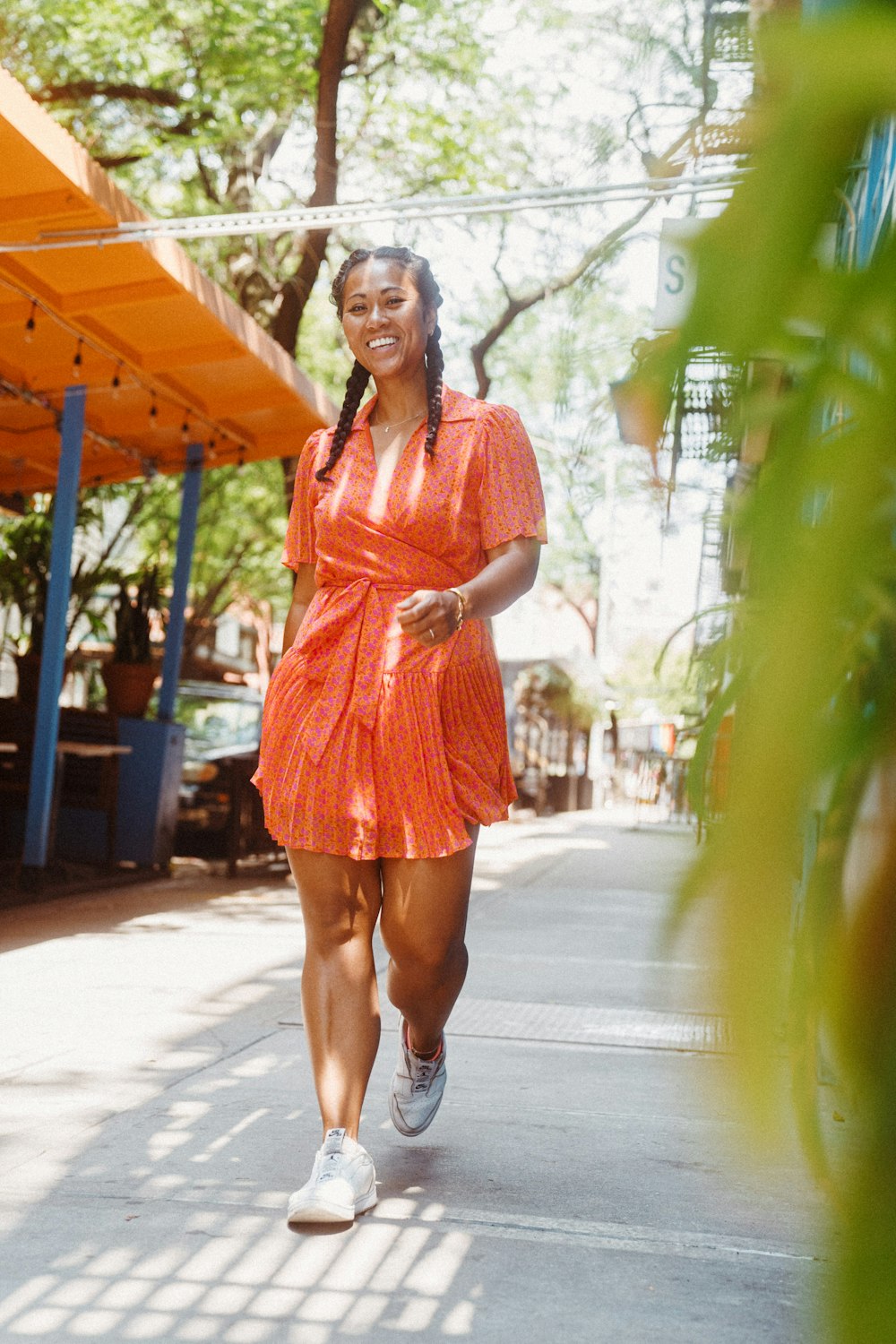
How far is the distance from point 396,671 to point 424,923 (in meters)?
0.52

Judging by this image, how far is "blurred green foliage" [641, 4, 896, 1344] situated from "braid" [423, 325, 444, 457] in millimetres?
2842

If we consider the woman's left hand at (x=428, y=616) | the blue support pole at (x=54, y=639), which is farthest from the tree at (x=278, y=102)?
the woman's left hand at (x=428, y=616)

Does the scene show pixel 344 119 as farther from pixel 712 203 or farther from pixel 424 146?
pixel 712 203

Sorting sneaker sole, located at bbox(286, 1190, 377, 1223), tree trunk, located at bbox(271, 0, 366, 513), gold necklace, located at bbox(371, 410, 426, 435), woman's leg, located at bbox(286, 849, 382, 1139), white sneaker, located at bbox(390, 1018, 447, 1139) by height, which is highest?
tree trunk, located at bbox(271, 0, 366, 513)

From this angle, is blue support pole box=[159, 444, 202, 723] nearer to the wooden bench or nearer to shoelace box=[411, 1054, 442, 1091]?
the wooden bench

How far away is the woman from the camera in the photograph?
3.08 meters

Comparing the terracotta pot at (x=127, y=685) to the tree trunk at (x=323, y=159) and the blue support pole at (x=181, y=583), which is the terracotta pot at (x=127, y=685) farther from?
the tree trunk at (x=323, y=159)

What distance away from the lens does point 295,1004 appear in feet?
A: 18.4

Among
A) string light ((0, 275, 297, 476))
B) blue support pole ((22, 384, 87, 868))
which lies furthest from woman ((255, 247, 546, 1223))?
blue support pole ((22, 384, 87, 868))

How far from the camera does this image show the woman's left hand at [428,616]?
102 inches

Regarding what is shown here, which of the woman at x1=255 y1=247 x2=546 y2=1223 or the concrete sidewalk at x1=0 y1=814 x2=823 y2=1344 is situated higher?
the woman at x1=255 y1=247 x2=546 y2=1223

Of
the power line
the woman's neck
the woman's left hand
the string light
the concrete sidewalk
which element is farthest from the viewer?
the string light

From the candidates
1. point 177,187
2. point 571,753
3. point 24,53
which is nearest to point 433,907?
point 24,53

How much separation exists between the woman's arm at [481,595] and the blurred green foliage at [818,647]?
2.17 m
